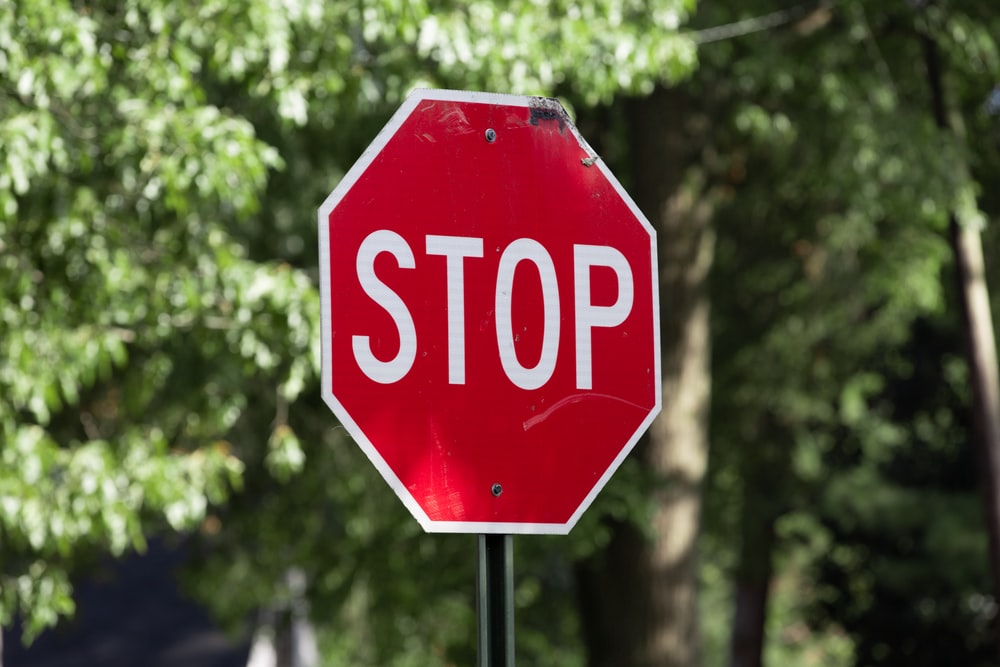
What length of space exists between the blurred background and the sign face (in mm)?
3902

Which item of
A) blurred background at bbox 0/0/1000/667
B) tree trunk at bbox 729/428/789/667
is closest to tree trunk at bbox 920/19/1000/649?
blurred background at bbox 0/0/1000/667

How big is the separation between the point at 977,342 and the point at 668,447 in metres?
2.52

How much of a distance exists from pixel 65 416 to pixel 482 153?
9632mm

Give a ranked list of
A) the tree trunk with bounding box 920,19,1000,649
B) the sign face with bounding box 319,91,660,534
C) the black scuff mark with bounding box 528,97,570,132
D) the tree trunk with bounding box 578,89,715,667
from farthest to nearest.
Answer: the tree trunk with bounding box 578,89,715,667 → the tree trunk with bounding box 920,19,1000,649 → the black scuff mark with bounding box 528,97,570,132 → the sign face with bounding box 319,91,660,534

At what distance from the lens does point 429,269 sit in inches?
101

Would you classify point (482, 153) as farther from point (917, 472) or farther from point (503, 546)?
point (917, 472)

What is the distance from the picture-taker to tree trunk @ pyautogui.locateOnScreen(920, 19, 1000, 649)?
1012cm

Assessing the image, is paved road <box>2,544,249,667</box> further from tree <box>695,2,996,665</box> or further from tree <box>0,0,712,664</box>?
tree <box>0,0,712,664</box>

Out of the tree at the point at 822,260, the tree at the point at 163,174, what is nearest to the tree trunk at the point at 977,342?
the tree at the point at 822,260

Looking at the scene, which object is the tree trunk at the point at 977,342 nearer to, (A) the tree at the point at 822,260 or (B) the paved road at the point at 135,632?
(A) the tree at the point at 822,260

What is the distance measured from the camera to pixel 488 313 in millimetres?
2564

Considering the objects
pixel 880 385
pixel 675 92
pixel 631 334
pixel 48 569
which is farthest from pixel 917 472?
pixel 631 334

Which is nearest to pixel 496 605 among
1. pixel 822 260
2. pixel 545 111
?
pixel 545 111

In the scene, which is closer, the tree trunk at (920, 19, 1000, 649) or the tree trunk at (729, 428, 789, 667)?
the tree trunk at (920, 19, 1000, 649)
